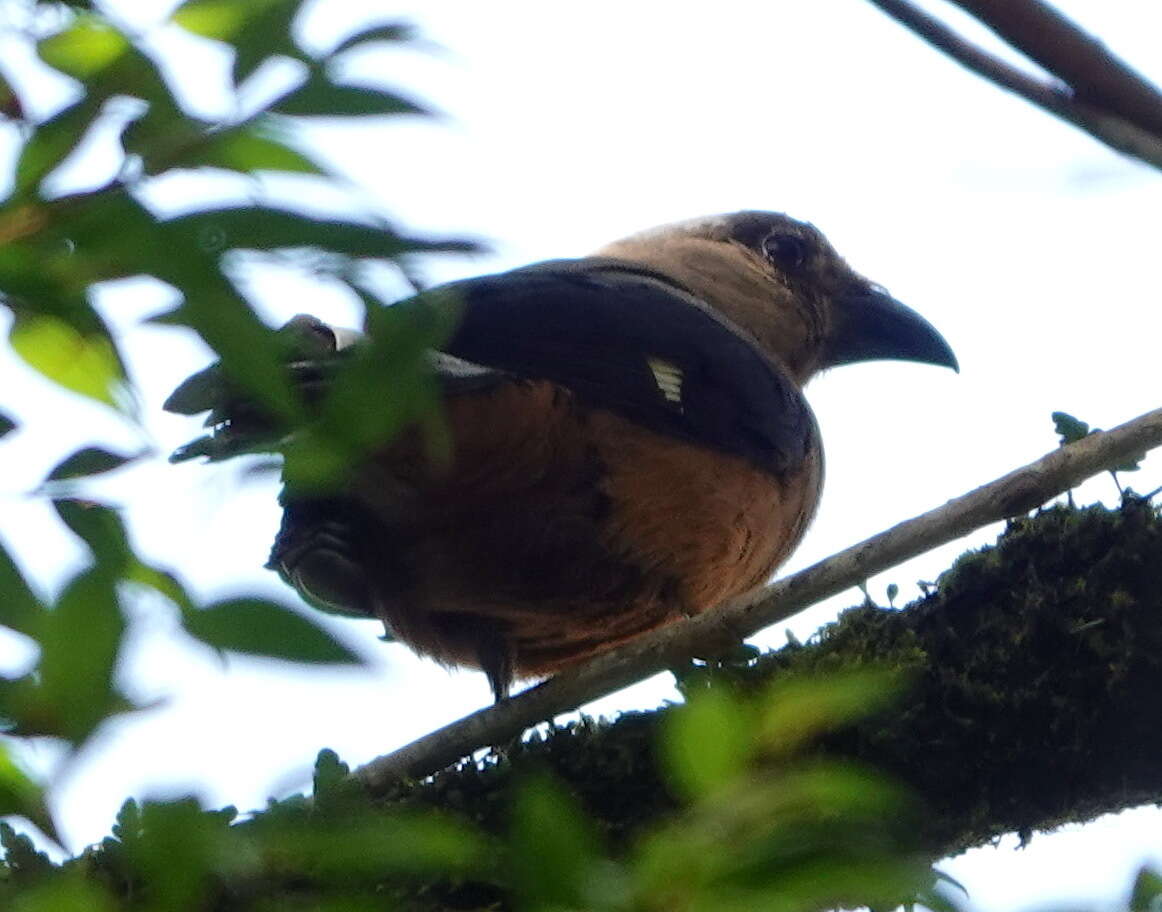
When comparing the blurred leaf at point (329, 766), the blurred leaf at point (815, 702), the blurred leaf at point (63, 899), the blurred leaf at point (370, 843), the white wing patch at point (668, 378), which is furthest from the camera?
the white wing patch at point (668, 378)

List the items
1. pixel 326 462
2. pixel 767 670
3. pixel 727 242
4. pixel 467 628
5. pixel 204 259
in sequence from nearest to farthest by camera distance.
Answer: pixel 204 259 → pixel 326 462 → pixel 767 670 → pixel 467 628 → pixel 727 242

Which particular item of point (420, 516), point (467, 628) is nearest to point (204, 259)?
point (420, 516)

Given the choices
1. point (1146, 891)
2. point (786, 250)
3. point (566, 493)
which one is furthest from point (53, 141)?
point (786, 250)

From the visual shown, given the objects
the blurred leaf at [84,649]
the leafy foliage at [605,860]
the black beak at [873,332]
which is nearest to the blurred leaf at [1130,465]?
the leafy foliage at [605,860]

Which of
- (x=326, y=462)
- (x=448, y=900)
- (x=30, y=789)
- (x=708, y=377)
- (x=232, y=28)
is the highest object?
(x=708, y=377)

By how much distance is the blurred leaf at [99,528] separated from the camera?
100cm

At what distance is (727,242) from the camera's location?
209 inches

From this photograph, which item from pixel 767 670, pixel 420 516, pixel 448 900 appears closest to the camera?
pixel 448 900

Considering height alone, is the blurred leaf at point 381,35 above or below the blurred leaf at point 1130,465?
above

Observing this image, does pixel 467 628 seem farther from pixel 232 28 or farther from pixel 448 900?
pixel 232 28

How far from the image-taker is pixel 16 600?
99 centimetres

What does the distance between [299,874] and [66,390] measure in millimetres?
375

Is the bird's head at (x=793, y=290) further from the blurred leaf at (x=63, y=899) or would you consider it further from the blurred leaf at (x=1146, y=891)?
the blurred leaf at (x=63, y=899)

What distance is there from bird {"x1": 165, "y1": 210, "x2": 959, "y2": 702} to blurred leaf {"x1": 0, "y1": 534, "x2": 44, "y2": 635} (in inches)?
83.8
